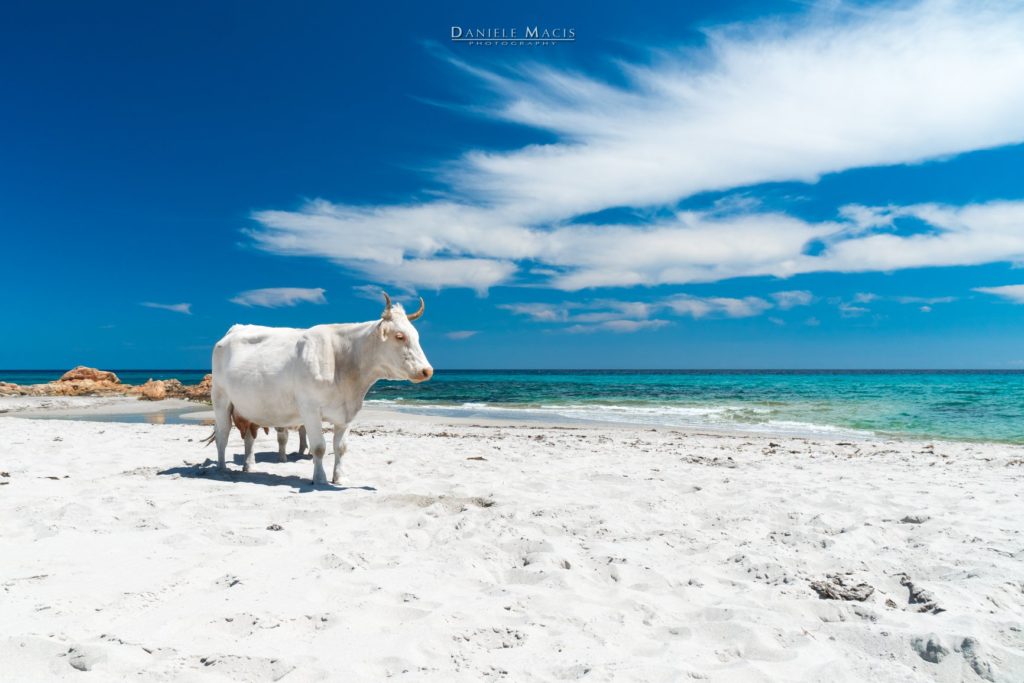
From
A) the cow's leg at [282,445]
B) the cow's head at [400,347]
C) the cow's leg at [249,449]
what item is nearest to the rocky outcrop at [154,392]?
the cow's leg at [282,445]

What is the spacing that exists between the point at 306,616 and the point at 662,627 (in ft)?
6.02

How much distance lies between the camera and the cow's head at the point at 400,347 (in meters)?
6.45

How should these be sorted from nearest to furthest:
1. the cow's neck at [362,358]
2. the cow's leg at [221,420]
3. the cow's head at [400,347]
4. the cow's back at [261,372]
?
the cow's head at [400,347] → the cow's neck at [362,358] → the cow's back at [261,372] → the cow's leg at [221,420]

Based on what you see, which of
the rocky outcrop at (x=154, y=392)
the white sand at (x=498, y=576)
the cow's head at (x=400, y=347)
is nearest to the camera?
the white sand at (x=498, y=576)

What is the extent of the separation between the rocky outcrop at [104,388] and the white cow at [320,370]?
20.1 meters

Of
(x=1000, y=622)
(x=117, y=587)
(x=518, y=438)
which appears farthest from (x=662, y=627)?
→ (x=518, y=438)

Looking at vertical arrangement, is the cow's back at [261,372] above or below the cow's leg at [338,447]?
above

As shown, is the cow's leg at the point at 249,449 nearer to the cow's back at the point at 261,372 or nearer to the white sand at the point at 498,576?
the white sand at the point at 498,576

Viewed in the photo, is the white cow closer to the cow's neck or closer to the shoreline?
the cow's neck

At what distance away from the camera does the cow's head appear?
6.45 m

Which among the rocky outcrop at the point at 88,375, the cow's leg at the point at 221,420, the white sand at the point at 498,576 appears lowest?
the white sand at the point at 498,576

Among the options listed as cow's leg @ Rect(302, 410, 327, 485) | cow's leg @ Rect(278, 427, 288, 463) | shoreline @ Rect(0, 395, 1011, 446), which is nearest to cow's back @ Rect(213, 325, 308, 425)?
cow's leg @ Rect(302, 410, 327, 485)

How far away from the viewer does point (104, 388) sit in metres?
29.1

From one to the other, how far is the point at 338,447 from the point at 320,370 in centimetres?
94
